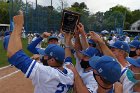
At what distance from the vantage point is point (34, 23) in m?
36.3

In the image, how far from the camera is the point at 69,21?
5.34 m

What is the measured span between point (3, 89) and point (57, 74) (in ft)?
25.5

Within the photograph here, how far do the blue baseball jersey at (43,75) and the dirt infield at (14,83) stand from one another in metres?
7.19

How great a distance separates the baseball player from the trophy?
2.76ft

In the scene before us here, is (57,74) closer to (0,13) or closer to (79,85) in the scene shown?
(79,85)

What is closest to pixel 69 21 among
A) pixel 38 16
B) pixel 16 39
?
pixel 16 39

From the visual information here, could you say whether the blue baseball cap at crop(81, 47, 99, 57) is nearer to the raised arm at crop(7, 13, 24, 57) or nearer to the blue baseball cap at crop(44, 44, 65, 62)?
the blue baseball cap at crop(44, 44, 65, 62)

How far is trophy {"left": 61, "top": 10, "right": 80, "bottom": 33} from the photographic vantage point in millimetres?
5277

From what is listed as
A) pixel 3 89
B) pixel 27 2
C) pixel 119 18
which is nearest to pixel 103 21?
pixel 119 18

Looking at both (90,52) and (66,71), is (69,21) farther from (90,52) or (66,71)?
(66,71)

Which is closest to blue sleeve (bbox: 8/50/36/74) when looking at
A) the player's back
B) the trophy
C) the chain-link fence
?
the player's back

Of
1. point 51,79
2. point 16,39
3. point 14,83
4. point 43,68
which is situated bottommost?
point 14,83

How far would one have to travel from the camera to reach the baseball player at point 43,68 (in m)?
3.97

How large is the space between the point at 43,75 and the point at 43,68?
0.29 ft
